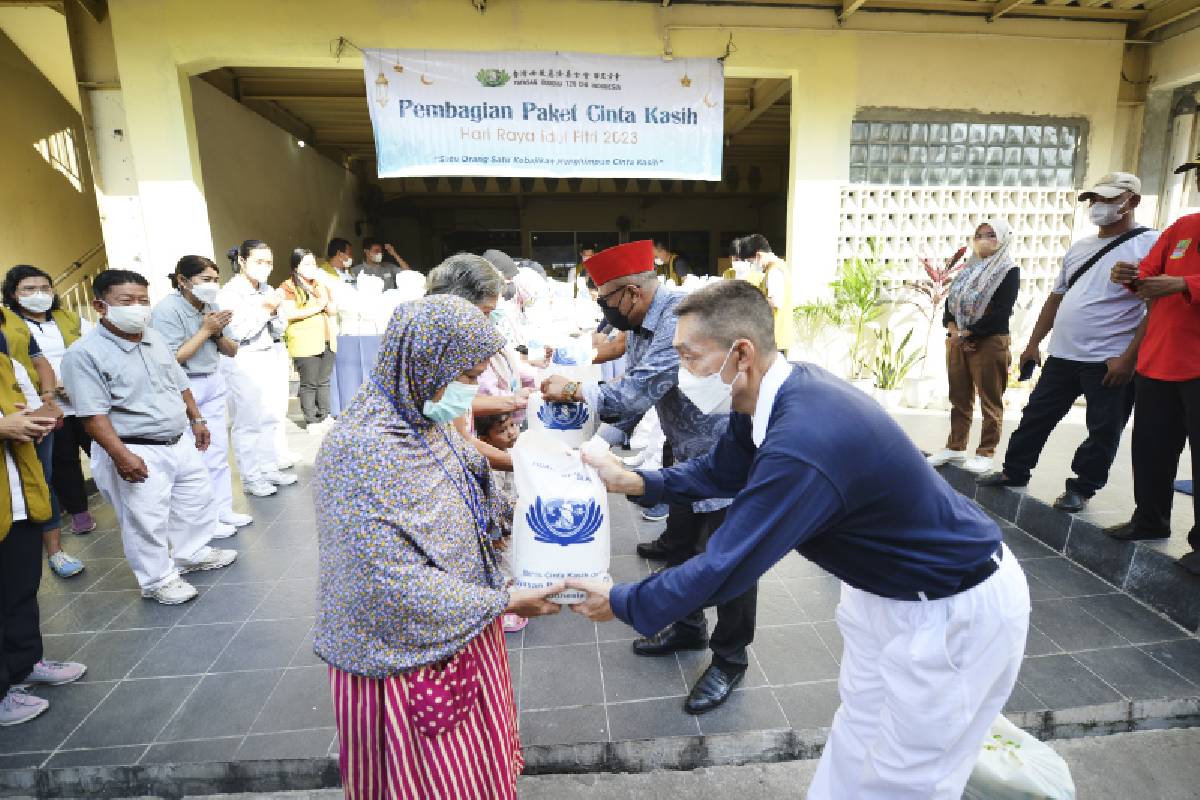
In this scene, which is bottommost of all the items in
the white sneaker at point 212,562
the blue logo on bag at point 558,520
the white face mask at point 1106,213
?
the white sneaker at point 212,562

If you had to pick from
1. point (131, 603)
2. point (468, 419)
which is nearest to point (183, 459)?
point (131, 603)

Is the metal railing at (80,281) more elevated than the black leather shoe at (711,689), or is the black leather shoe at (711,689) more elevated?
Answer: the metal railing at (80,281)

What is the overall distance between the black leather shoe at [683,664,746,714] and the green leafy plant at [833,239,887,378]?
5.05 meters

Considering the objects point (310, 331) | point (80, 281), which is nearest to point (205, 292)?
point (310, 331)

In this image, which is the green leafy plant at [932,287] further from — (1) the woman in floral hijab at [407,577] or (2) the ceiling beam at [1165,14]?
(1) the woman in floral hijab at [407,577]

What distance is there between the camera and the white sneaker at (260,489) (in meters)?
4.68

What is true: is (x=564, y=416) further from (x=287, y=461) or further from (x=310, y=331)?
(x=310, y=331)

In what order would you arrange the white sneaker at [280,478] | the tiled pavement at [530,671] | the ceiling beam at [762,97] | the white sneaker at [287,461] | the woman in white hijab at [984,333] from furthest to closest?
the ceiling beam at [762,97] < the white sneaker at [287,461] < the white sneaker at [280,478] < the woman in white hijab at [984,333] < the tiled pavement at [530,671]

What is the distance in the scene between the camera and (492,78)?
19.5 feet

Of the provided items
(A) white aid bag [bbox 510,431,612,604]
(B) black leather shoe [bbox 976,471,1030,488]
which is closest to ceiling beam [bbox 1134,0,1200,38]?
(B) black leather shoe [bbox 976,471,1030,488]

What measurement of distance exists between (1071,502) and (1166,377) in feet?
3.22

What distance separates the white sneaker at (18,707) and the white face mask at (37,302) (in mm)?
2171

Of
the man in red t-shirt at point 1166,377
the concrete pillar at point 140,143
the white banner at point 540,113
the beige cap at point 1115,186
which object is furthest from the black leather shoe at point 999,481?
the concrete pillar at point 140,143

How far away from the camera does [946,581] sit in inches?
56.4
